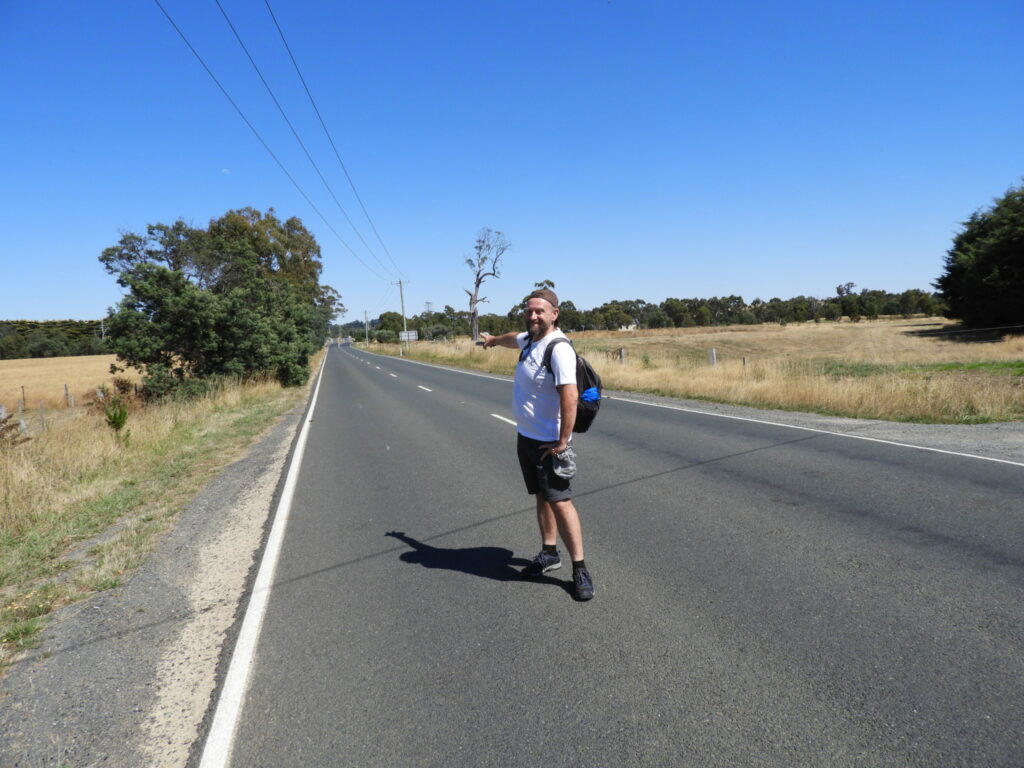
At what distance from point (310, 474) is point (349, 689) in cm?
548

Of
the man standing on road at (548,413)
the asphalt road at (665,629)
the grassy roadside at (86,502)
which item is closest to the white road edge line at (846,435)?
the asphalt road at (665,629)

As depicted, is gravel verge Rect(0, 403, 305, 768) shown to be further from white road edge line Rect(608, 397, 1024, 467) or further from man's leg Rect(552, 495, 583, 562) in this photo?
white road edge line Rect(608, 397, 1024, 467)

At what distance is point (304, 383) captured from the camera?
27031mm

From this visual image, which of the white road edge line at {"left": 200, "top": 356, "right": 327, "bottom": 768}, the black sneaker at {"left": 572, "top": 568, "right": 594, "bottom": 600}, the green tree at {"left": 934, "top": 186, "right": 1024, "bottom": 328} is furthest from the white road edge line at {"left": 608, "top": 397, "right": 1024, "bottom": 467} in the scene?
the green tree at {"left": 934, "top": 186, "right": 1024, "bottom": 328}

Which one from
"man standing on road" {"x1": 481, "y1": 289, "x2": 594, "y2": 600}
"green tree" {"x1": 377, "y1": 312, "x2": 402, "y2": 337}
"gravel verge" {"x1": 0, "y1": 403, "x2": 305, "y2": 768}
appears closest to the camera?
"gravel verge" {"x1": 0, "y1": 403, "x2": 305, "y2": 768}

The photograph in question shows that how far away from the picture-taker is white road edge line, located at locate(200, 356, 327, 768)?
2.50 metres

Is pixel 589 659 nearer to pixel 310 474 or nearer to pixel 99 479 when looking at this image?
pixel 310 474

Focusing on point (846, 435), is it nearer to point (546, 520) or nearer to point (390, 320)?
point (546, 520)

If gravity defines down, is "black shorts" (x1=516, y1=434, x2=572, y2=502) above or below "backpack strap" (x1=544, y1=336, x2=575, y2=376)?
below

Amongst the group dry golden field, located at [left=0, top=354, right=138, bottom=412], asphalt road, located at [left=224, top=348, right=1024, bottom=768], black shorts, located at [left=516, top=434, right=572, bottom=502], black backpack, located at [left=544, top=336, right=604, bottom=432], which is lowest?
dry golden field, located at [left=0, top=354, right=138, bottom=412]

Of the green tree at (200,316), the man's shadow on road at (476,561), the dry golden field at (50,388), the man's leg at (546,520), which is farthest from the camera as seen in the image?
the dry golden field at (50,388)

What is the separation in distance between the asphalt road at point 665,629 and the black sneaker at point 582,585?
0.32 feet

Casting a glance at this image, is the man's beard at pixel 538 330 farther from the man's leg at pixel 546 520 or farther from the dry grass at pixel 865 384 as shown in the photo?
the dry grass at pixel 865 384

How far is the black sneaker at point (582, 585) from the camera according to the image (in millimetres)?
3699
